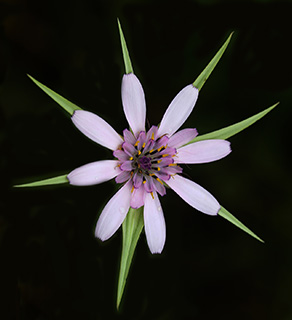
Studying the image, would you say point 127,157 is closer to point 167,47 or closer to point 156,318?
point 167,47

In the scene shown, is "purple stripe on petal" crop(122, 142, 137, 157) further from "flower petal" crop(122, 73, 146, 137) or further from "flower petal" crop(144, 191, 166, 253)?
"flower petal" crop(144, 191, 166, 253)

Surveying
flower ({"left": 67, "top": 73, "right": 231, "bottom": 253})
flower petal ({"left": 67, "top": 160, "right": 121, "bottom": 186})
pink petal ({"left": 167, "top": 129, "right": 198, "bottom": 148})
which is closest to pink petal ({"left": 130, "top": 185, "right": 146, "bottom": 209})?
flower ({"left": 67, "top": 73, "right": 231, "bottom": 253})

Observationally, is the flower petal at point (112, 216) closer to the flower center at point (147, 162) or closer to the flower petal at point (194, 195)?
the flower center at point (147, 162)

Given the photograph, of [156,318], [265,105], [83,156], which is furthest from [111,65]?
[156,318]

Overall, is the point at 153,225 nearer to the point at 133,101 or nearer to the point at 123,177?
the point at 123,177

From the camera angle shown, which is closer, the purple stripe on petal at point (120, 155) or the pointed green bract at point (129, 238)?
the pointed green bract at point (129, 238)

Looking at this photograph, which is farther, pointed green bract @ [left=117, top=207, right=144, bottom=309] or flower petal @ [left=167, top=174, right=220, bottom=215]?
flower petal @ [left=167, top=174, right=220, bottom=215]

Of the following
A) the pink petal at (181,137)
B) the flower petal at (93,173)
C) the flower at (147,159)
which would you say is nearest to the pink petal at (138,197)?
the flower at (147,159)
